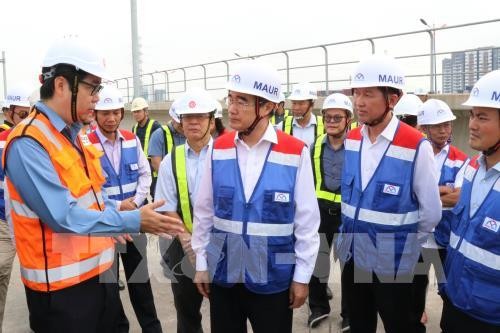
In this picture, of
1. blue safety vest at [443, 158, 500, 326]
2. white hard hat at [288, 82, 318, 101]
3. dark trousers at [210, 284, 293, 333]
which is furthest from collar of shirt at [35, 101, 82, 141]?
white hard hat at [288, 82, 318, 101]

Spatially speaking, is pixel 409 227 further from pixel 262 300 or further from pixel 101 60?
pixel 101 60

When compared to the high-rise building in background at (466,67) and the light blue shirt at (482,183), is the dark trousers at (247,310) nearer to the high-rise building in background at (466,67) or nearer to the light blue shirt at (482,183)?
the light blue shirt at (482,183)

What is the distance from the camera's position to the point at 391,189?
3027 millimetres

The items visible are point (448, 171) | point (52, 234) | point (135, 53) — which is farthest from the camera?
point (135, 53)

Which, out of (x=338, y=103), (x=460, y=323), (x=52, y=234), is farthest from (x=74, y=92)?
(x=338, y=103)

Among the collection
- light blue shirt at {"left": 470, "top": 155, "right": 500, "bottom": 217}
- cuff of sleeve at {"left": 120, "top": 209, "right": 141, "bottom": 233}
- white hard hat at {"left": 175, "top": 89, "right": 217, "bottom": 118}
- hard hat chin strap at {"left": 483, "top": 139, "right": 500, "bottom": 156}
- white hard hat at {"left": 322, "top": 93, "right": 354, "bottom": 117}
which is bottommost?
cuff of sleeve at {"left": 120, "top": 209, "right": 141, "bottom": 233}

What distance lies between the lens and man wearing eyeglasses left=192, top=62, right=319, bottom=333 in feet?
8.74

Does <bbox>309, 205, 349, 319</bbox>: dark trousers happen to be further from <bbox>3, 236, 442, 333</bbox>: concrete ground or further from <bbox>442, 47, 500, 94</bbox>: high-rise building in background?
<bbox>442, 47, 500, 94</bbox>: high-rise building in background

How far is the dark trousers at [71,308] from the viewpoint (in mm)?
2326

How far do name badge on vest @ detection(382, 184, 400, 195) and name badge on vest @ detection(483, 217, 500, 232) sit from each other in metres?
0.68

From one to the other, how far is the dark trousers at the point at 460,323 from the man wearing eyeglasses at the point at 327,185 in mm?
1826

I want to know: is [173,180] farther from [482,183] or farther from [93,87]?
[482,183]

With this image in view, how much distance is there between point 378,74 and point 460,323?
1632mm

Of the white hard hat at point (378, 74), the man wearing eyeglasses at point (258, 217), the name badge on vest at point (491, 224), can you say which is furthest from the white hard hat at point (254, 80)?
the name badge on vest at point (491, 224)
